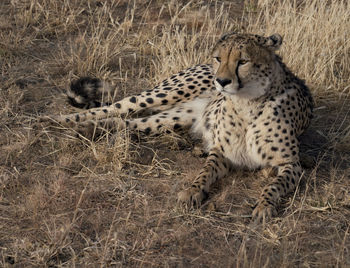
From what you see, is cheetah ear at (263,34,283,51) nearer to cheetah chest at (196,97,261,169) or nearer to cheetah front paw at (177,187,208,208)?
cheetah chest at (196,97,261,169)

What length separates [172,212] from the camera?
2957mm

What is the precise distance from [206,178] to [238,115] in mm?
438

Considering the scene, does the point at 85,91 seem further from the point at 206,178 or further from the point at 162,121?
the point at 206,178

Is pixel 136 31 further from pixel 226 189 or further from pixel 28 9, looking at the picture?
pixel 226 189

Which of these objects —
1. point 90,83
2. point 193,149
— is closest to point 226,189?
point 193,149

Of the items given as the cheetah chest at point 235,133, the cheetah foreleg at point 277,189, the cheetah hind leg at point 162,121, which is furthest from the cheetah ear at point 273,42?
the cheetah hind leg at point 162,121

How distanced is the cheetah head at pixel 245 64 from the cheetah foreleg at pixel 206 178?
430 mm

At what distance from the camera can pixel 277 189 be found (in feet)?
10.2

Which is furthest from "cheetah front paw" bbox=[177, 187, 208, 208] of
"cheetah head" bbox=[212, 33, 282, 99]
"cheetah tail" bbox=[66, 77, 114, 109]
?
"cheetah tail" bbox=[66, 77, 114, 109]

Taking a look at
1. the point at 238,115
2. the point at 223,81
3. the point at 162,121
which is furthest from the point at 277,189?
the point at 162,121

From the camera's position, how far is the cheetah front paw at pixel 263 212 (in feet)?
9.56

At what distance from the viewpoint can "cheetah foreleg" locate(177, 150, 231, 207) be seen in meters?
3.04

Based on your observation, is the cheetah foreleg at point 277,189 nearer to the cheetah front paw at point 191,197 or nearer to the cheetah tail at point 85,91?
the cheetah front paw at point 191,197

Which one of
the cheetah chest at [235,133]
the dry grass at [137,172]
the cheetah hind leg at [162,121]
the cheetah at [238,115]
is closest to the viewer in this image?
the dry grass at [137,172]
